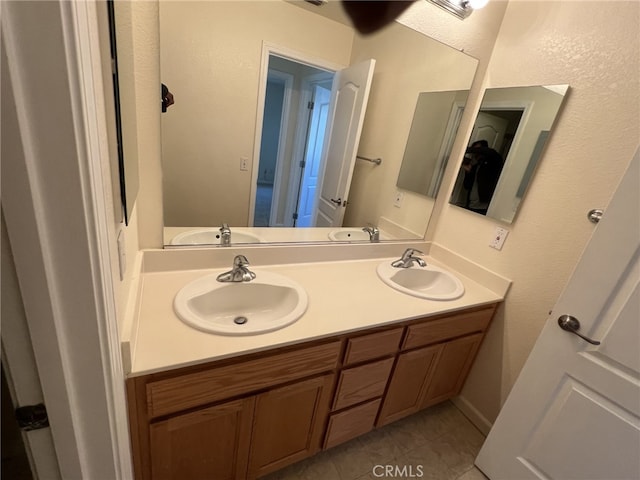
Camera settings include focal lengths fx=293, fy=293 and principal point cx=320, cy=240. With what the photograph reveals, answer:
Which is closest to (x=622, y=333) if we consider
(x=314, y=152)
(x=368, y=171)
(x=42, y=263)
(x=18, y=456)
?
(x=368, y=171)

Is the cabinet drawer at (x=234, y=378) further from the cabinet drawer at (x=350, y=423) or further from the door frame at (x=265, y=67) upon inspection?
the door frame at (x=265, y=67)

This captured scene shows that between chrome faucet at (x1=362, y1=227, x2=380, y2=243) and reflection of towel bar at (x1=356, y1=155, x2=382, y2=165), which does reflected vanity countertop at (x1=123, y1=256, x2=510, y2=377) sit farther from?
reflection of towel bar at (x1=356, y1=155, x2=382, y2=165)

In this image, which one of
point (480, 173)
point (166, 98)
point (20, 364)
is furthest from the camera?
point (480, 173)

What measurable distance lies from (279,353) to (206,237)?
0.62 m

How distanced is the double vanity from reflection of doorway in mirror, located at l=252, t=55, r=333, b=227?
0.24 meters

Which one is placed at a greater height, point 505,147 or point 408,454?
point 505,147

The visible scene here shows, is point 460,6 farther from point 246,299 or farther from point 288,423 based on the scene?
point 288,423

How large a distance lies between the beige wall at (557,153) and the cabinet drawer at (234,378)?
1.02 meters

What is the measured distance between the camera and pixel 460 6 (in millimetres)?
1336

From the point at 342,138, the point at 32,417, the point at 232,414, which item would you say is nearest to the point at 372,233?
the point at 342,138

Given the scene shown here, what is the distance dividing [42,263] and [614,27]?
73.6 inches

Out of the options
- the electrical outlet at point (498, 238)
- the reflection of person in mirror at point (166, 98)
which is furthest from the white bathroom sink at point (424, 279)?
the reflection of person in mirror at point (166, 98)

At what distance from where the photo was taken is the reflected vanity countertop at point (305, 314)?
82 cm

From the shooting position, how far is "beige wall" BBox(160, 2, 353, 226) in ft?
3.31
